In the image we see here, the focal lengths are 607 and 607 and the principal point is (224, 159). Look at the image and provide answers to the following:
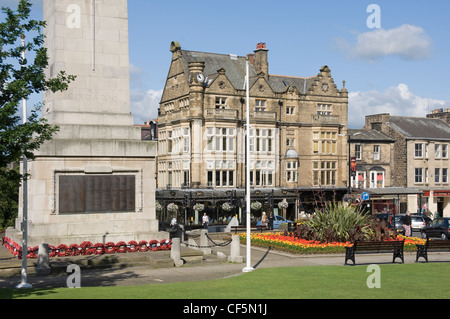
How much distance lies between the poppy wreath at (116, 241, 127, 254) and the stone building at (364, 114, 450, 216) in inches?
1965

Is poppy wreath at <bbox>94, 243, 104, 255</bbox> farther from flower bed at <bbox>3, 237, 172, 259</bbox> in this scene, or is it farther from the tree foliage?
the tree foliage

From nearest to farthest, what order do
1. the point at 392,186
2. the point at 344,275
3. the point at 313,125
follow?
1. the point at 344,275
2. the point at 313,125
3. the point at 392,186

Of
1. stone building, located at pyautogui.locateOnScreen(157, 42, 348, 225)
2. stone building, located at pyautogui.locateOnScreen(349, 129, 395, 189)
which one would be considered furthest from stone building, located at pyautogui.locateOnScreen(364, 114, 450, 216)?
stone building, located at pyautogui.locateOnScreen(157, 42, 348, 225)

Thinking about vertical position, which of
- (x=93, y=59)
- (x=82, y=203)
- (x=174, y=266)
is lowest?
(x=174, y=266)

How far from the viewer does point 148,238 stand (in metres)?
26.8

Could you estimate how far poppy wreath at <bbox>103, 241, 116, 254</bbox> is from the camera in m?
25.4

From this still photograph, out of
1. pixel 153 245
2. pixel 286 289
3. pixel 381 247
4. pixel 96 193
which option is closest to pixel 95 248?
pixel 96 193

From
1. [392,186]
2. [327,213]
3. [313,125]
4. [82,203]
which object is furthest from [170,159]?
[82,203]

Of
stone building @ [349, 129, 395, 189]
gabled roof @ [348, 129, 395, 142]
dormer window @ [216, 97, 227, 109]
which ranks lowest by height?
stone building @ [349, 129, 395, 189]

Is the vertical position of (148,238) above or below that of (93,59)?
below

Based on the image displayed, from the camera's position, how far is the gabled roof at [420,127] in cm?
7169
